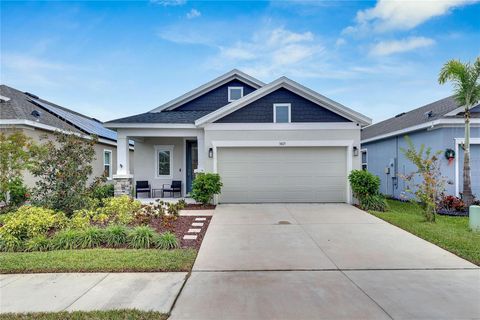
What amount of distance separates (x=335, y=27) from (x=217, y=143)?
24.9 feet

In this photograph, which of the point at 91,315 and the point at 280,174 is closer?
the point at 91,315

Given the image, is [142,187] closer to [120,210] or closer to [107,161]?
[107,161]

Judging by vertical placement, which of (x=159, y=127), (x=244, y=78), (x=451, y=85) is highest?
(x=244, y=78)

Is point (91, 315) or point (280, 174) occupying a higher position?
point (280, 174)

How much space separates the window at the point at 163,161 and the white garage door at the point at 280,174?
11.3ft

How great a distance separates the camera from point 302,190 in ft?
38.2

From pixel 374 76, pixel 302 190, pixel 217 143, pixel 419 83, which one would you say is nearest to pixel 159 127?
pixel 217 143

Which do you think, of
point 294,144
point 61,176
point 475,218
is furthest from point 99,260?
point 475,218

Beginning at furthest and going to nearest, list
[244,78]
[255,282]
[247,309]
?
[244,78]
[255,282]
[247,309]

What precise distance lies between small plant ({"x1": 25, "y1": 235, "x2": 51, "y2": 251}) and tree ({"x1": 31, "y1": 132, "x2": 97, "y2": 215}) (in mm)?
1935

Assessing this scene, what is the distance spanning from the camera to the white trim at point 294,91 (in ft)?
36.9

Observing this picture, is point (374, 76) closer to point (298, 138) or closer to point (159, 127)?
point (298, 138)

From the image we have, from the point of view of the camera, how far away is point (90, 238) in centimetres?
591

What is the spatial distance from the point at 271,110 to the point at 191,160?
16.0 ft
